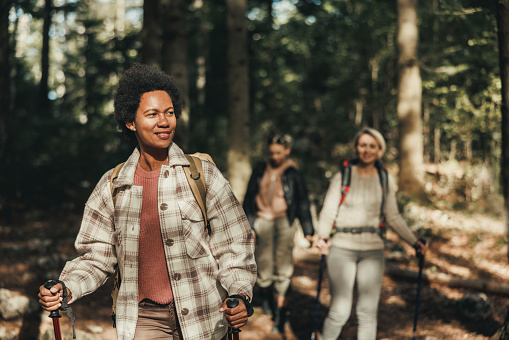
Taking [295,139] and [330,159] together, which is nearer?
[330,159]

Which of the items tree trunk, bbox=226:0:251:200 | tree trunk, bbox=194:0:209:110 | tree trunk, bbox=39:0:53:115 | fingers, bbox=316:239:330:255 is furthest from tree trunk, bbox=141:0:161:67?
tree trunk, bbox=39:0:53:115

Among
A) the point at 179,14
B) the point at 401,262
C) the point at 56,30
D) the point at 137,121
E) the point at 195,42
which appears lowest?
the point at 401,262

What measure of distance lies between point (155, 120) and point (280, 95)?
22.5 meters

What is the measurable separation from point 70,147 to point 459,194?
A: 44.3 ft

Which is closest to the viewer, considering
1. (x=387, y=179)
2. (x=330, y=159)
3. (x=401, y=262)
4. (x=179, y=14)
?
(x=387, y=179)

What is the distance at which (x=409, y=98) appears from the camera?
13.3 metres

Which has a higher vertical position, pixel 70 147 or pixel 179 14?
pixel 179 14

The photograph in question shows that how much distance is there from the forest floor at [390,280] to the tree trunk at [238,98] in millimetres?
2052

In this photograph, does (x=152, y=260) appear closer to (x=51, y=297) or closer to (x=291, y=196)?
(x=51, y=297)

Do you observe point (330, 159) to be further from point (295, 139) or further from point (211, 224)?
point (211, 224)

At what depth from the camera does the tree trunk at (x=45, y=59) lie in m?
20.6

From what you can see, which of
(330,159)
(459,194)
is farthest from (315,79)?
(459,194)

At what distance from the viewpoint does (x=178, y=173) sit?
2.69 m

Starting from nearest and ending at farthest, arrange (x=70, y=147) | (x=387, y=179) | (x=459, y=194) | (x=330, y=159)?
(x=387, y=179) → (x=459, y=194) → (x=70, y=147) → (x=330, y=159)
